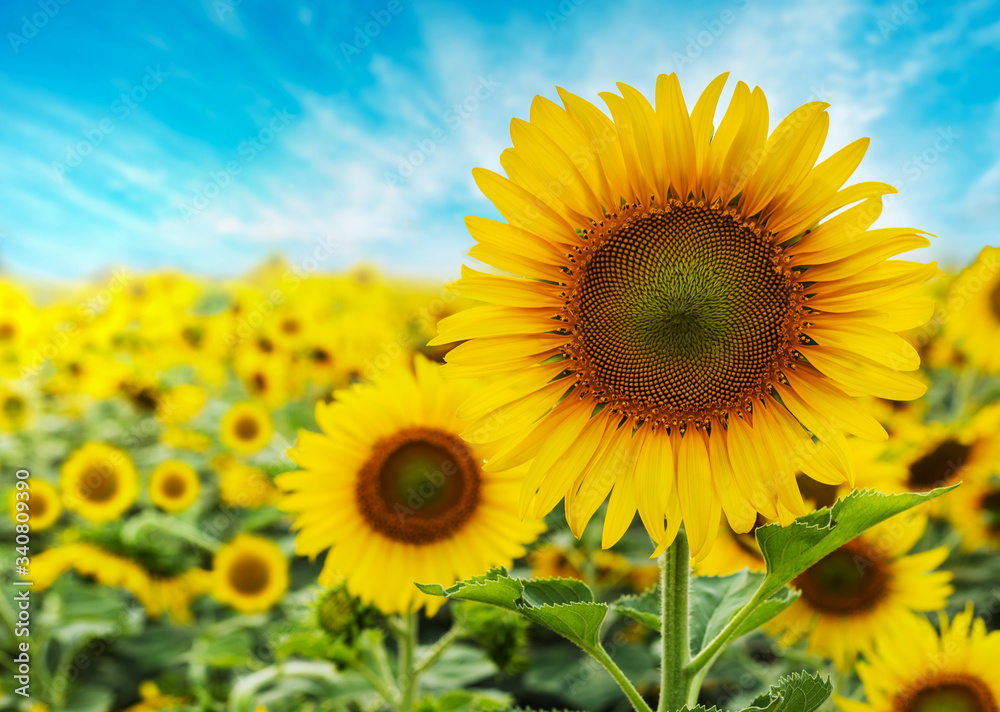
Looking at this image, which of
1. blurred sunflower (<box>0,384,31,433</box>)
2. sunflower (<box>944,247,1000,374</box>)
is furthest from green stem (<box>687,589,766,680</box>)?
blurred sunflower (<box>0,384,31,433</box>)

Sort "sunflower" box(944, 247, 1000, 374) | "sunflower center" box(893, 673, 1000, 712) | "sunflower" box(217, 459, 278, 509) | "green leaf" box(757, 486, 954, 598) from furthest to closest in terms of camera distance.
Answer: "sunflower" box(944, 247, 1000, 374)
"sunflower" box(217, 459, 278, 509)
"sunflower center" box(893, 673, 1000, 712)
"green leaf" box(757, 486, 954, 598)

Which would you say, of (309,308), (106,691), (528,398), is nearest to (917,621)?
(528,398)

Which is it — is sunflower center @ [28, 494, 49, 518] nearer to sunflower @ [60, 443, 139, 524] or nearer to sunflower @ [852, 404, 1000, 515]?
sunflower @ [60, 443, 139, 524]

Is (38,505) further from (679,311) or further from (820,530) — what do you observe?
(820,530)

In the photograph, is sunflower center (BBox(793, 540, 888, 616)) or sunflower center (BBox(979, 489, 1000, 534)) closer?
sunflower center (BBox(793, 540, 888, 616))

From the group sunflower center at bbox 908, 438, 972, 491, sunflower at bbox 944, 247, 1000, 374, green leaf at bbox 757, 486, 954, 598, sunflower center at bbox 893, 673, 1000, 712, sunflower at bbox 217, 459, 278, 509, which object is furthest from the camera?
sunflower at bbox 944, 247, 1000, 374

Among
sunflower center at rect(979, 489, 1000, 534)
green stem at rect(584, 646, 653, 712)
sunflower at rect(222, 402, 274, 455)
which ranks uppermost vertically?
sunflower at rect(222, 402, 274, 455)

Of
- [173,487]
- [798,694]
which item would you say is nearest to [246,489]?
[173,487]
